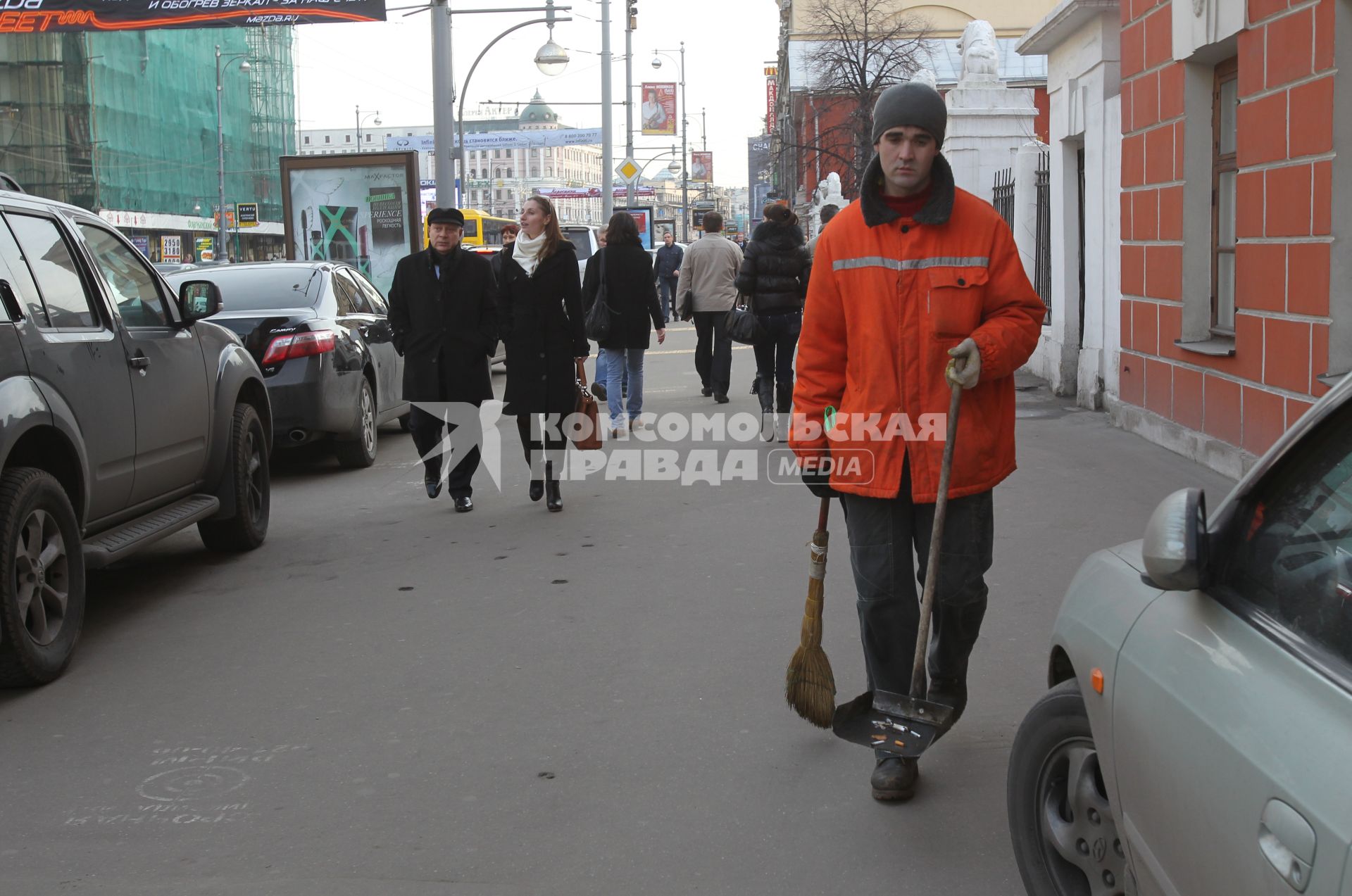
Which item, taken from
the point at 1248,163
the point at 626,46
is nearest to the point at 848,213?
the point at 1248,163

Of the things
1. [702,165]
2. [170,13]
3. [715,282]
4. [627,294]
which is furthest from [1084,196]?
[702,165]

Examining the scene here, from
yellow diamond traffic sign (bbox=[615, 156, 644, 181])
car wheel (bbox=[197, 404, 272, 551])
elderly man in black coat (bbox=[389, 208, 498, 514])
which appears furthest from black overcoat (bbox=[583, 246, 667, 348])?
yellow diamond traffic sign (bbox=[615, 156, 644, 181])

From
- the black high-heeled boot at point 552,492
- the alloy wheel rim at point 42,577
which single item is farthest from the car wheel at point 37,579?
the black high-heeled boot at point 552,492

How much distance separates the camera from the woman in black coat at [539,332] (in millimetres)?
8953

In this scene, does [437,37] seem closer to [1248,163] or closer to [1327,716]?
[1248,163]

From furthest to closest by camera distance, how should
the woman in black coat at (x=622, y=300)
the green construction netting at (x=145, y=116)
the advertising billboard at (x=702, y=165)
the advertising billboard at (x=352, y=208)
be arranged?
the advertising billboard at (x=702, y=165), the green construction netting at (x=145, y=116), the advertising billboard at (x=352, y=208), the woman in black coat at (x=622, y=300)

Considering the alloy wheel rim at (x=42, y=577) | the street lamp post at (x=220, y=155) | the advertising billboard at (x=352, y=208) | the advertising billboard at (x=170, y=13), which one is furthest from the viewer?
the street lamp post at (x=220, y=155)

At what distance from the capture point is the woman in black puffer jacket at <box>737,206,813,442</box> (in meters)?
11.3

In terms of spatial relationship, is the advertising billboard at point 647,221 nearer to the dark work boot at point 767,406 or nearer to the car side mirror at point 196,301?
the dark work boot at point 767,406

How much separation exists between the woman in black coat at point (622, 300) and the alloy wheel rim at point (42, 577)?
6.56 metres

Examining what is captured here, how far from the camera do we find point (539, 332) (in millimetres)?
8992

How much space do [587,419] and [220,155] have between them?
1857 inches

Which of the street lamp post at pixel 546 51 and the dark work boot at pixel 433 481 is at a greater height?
the street lamp post at pixel 546 51

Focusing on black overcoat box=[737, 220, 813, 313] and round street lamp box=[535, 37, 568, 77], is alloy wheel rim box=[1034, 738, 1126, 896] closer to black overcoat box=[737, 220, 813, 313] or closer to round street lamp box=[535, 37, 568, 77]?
black overcoat box=[737, 220, 813, 313]
